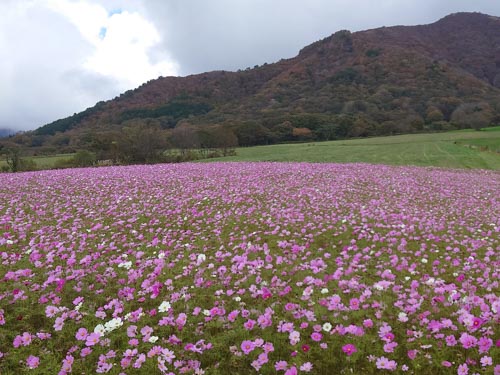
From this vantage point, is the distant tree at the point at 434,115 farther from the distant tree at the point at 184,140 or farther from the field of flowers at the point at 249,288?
the field of flowers at the point at 249,288

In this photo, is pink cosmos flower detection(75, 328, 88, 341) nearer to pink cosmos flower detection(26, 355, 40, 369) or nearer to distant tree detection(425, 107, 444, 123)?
pink cosmos flower detection(26, 355, 40, 369)

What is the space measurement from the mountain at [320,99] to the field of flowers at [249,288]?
34.1 meters

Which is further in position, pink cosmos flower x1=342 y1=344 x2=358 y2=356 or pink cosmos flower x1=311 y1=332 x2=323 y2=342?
pink cosmos flower x1=311 y1=332 x2=323 y2=342

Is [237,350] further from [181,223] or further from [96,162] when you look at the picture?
[96,162]

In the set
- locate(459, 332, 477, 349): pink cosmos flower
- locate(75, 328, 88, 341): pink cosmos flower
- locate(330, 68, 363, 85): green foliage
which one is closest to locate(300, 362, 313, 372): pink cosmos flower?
locate(459, 332, 477, 349): pink cosmos flower

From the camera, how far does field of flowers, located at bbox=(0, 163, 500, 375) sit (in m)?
4.10

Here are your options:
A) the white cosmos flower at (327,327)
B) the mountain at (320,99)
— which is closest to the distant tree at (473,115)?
the mountain at (320,99)

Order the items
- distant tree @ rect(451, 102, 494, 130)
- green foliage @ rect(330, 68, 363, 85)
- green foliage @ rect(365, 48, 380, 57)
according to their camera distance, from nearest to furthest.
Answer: distant tree @ rect(451, 102, 494, 130), green foliage @ rect(330, 68, 363, 85), green foliage @ rect(365, 48, 380, 57)

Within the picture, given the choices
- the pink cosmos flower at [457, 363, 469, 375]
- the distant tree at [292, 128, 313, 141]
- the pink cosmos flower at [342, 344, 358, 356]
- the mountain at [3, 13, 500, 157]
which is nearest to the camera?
the pink cosmos flower at [457, 363, 469, 375]

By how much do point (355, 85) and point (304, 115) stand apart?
47036mm

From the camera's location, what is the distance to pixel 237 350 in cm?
427

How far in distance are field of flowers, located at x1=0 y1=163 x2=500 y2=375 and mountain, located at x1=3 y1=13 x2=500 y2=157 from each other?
34145 millimetres

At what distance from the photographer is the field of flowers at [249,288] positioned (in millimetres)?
4102

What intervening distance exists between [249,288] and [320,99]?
130103 mm
